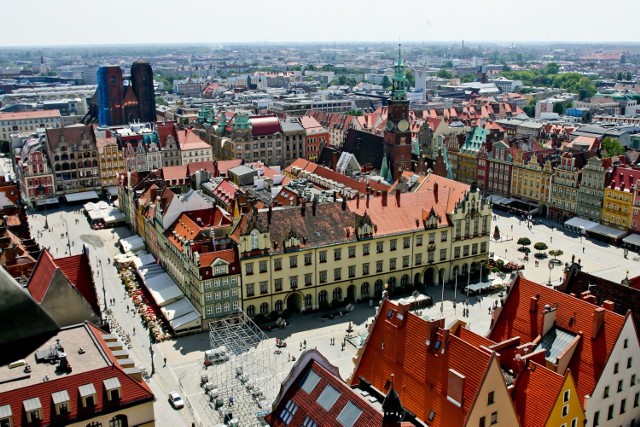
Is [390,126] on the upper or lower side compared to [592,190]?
upper

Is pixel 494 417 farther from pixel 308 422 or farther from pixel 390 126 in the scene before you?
pixel 390 126

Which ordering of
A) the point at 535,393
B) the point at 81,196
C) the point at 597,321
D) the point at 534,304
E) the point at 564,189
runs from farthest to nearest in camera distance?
the point at 81,196 → the point at 564,189 → the point at 534,304 → the point at 597,321 → the point at 535,393

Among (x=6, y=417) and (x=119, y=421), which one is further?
(x=119, y=421)

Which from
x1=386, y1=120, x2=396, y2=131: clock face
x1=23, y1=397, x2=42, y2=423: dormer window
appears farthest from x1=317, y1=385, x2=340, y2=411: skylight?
x1=386, y1=120, x2=396, y2=131: clock face

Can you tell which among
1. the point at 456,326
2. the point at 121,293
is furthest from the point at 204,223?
the point at 456,326

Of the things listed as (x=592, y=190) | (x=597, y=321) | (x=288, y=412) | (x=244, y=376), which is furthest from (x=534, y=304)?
(x=592, y=190)

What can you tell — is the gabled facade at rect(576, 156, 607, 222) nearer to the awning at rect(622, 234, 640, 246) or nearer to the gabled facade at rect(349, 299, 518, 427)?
the awning at rect(622, 234, 640, 246)
